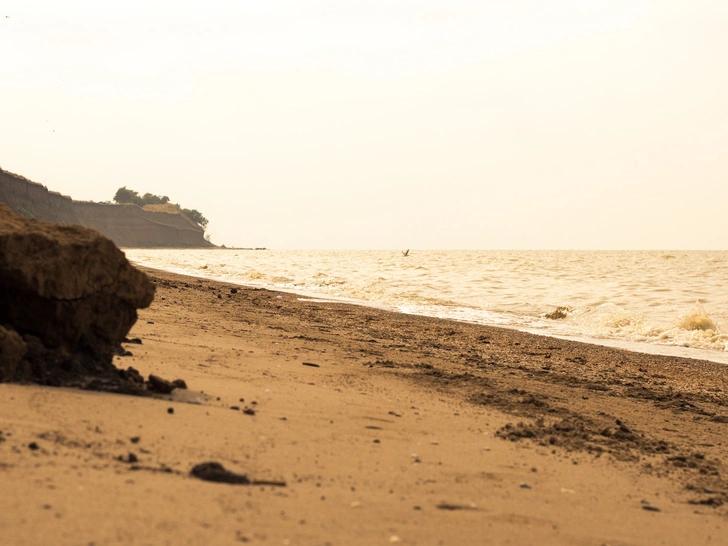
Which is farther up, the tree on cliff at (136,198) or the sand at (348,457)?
the tree on cliff at (136,198)

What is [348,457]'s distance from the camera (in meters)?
A: 3.37

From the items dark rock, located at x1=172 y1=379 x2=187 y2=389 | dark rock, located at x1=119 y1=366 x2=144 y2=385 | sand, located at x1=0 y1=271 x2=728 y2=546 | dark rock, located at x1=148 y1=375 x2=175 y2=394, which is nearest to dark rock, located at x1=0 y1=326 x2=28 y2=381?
sand, located at x1=0 y1=271 x2=728 y2=546

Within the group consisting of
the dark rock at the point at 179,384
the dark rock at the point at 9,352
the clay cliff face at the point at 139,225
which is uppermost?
the clay cliff face at the point at 139,225

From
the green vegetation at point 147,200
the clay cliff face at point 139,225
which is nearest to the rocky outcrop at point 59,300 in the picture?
the clay cliff face at point 139,225

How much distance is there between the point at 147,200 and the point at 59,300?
166 m

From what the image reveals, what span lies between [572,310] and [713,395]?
30.7 feet

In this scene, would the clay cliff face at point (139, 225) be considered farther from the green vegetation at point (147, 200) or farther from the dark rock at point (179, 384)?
the dark rock at point (179, 384)

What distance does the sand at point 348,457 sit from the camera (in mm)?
2395

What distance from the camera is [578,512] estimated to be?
3.07 metres

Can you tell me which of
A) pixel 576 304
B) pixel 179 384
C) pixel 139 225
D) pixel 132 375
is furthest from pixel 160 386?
pixel 139 225

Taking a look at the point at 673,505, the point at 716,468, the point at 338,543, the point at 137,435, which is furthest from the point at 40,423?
the point at 716,468

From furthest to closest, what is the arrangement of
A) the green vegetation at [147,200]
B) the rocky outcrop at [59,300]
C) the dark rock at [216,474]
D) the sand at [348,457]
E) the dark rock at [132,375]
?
the green vegetation at [147,200] < the dark rock at [132,375] < the rocky outcrop at [59,300] < the dark rock at [216,474] < the sand at [348,457]

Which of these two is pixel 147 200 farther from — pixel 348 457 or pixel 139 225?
pixel 348 457

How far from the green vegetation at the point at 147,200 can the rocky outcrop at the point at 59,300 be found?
15379 centimetres
